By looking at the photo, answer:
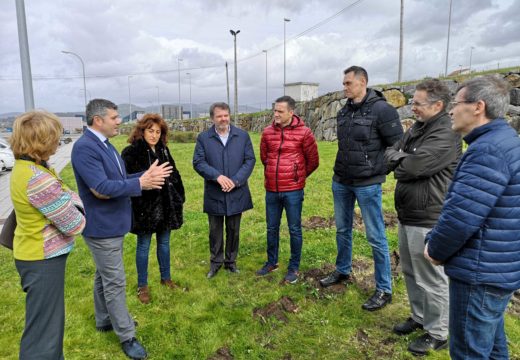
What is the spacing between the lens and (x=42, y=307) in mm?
2463

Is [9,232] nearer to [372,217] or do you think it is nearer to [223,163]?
[223,163]

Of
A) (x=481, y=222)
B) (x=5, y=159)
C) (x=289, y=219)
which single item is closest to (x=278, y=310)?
(x=289, y=219)

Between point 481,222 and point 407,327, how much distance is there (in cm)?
176

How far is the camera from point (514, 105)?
14.4 metres

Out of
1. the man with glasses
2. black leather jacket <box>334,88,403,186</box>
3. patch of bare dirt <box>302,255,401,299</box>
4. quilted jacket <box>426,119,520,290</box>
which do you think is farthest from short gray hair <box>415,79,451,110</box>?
patch of bare dirt <box>302,255,401,299</box>

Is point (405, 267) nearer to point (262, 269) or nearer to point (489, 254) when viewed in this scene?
point (489, 254)

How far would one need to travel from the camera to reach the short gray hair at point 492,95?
78.7 inches

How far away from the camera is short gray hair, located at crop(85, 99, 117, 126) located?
2932 millimetres

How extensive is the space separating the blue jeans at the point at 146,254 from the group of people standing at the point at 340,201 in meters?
0.02

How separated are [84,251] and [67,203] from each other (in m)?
3.62

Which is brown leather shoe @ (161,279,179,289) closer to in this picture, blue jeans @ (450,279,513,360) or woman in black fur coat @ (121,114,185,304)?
woman in black fur coat @ (121,114,185,304)

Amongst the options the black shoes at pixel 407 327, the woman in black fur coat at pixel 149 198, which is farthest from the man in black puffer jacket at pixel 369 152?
the woman in black fur coat at pixel 149 198

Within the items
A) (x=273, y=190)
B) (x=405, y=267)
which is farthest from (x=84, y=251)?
(x=405, y=267)

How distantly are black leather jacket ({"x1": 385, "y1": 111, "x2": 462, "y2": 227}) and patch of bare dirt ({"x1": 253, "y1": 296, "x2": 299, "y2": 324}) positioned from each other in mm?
1540
